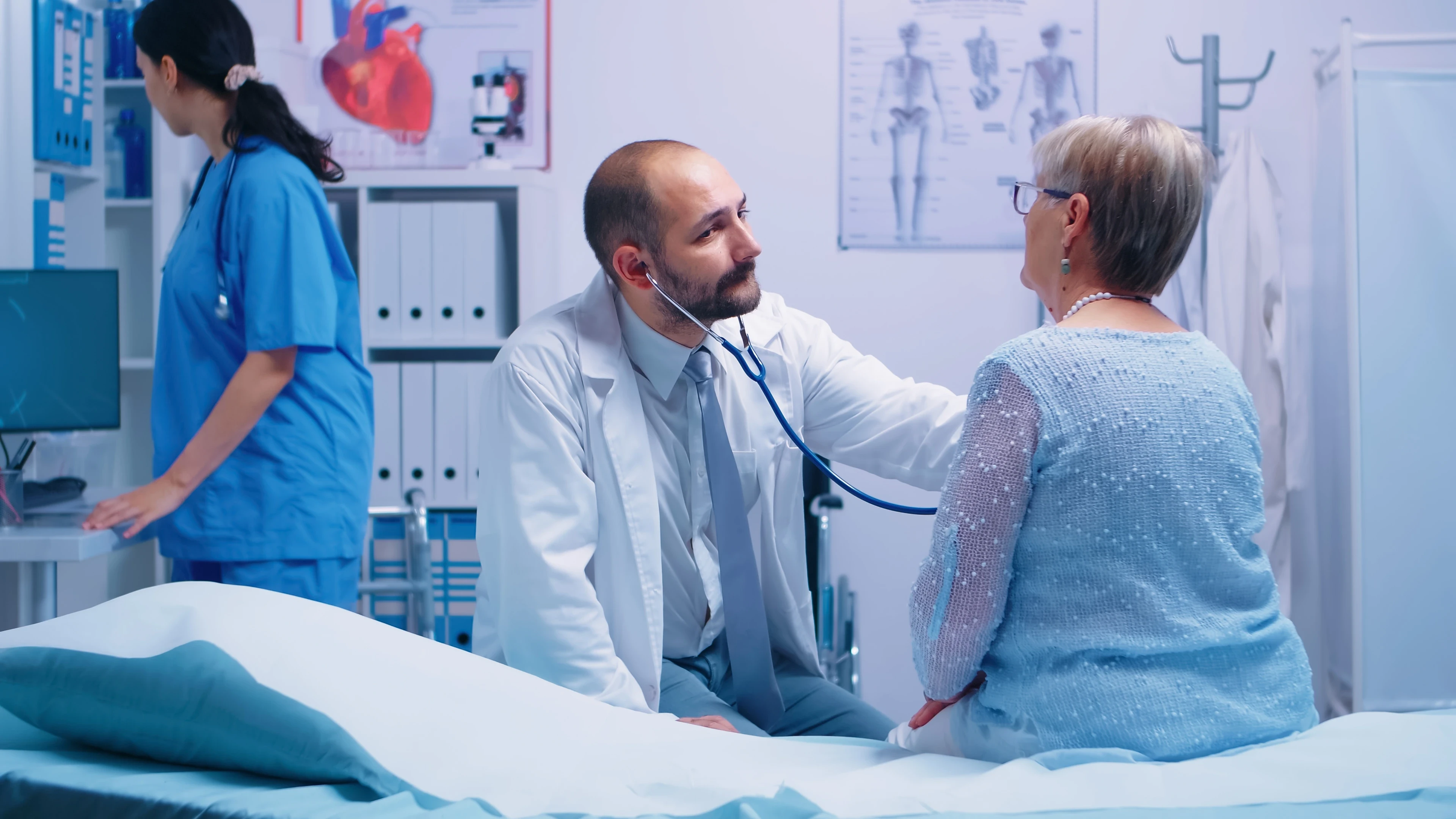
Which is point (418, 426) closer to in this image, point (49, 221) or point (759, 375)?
point (49, 221)

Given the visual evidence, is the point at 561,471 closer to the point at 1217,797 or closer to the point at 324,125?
the point at 1217,797

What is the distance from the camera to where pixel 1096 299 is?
969 millimetres

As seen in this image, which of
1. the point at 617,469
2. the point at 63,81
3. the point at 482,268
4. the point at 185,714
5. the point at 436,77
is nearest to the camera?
the point at 185,714

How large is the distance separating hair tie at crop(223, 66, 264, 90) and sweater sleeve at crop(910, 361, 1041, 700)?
4.46 ft

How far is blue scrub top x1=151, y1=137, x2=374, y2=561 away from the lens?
1638 millimetres

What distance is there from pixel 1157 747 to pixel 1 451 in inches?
83.1

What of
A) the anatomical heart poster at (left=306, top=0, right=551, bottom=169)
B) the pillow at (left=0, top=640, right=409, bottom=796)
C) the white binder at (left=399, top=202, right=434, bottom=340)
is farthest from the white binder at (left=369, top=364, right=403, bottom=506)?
the pillow at (left=0, top=640, right=409, bottom=796)

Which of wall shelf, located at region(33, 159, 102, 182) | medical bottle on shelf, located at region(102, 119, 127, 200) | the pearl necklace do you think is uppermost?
medical bottle on shelf, located at region(102, 119, 127, 200)

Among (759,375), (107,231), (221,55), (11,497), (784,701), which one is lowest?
(784,701)

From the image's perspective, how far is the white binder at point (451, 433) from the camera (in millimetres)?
2533

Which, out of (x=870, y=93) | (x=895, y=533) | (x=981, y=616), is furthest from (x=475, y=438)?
(x=981, y=616)

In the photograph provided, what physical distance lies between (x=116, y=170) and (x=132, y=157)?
0.05 meters

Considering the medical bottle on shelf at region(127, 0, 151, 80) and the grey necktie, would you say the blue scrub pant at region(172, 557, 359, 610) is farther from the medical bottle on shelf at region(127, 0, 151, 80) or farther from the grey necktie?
the medical bottle on shelf at region(127, 0, 151, 80)

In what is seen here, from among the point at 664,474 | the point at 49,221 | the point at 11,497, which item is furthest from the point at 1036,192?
the point at 49,221
